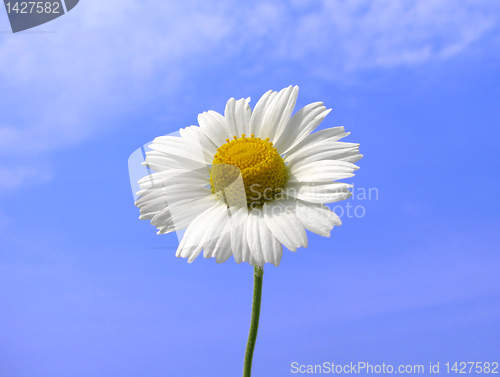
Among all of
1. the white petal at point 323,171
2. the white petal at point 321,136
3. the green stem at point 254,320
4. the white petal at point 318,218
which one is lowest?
the green stem at point 254,320

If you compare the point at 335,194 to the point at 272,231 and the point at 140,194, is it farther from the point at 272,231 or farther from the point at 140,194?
the point at 140,194

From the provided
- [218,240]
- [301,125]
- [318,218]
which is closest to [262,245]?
[218,240]

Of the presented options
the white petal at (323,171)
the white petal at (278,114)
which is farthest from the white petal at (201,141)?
the white petal at (323,171)

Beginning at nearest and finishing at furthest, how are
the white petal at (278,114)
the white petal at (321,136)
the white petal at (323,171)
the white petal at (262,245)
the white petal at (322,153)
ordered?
the white petal at (262,245), the white petal at (323,171), the white petal at (322,153), the white petal at (321,136), the white petal at (278,114)

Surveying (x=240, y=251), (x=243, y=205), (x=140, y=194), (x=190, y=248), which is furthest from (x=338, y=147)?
(x=140, y=194)

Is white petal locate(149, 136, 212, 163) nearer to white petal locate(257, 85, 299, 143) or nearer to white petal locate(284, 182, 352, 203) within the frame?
white petal locate(257, 85, 299, 143)

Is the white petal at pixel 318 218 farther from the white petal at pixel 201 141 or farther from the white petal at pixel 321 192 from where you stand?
the white petal at pixel 201 141
